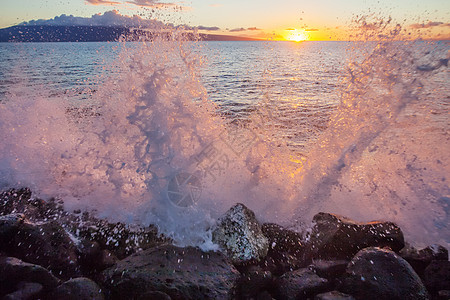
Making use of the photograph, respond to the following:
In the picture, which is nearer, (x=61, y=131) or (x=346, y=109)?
(x=346, y=109)

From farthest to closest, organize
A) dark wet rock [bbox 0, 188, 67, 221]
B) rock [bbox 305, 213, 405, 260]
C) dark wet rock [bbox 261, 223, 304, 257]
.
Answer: dark wet rock [bbox 0, 188, 67, 221], dark wet rock [bbox 261, 223, 304, 257], rock [bbox 305, 213, 405, 260]

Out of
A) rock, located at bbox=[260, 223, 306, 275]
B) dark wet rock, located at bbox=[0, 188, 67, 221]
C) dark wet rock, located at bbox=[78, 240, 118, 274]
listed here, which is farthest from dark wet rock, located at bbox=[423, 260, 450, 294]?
dark wet rock, located at bbox=[0, 188, 67, 221]

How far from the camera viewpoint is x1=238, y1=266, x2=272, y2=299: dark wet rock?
117 inches

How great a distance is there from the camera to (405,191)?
4.90 metres

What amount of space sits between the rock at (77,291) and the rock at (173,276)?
0.20m

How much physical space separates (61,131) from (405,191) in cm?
781

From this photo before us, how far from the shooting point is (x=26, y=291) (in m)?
2.44

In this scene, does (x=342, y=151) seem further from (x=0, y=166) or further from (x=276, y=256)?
(x=0, y=166)

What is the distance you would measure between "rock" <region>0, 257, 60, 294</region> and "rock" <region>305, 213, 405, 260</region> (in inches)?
124

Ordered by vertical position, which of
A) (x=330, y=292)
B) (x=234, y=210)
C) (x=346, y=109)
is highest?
(x=346, y=109)

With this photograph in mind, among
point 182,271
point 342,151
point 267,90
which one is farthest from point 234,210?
point 267,90

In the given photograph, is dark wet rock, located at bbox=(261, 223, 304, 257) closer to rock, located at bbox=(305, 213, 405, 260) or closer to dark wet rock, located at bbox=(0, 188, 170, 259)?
rock, located at bbox=(305, 213, 405, 260)

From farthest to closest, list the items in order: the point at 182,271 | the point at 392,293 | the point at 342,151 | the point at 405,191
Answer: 1. the point at 342,151
2. the point at 405,191
3. the point at 182,271
4. the point at 392,293

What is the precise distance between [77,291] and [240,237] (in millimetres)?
1950
